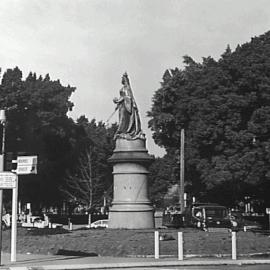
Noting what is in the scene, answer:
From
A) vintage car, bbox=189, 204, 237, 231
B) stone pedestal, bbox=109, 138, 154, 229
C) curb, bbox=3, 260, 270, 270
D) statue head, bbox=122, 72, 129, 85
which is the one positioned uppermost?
statue head, bbox=122, 72, 129, 85

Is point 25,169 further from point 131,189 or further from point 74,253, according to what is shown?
point 131,189

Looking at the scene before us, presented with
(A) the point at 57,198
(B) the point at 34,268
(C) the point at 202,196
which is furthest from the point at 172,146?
(B) the point at 34,268

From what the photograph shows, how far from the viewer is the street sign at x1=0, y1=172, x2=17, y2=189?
1809 centimetres

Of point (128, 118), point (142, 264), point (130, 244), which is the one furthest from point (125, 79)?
point (142, 264)

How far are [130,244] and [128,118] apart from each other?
7452 millimetres

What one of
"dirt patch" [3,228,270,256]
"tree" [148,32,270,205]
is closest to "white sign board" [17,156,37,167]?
"dirt patch" [3,228,270,256]

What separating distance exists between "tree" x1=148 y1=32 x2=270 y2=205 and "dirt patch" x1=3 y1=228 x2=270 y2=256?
17.5 metres

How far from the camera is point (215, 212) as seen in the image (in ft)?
125

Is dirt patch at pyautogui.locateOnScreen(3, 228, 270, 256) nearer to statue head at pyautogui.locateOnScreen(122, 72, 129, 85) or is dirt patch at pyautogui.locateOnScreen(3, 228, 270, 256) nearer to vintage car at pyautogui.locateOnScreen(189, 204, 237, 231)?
statue head at pyautogui.locateOnScreen(122, 72, 129, 85)

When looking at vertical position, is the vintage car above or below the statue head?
below

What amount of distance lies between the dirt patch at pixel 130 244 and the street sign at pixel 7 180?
14.8 feet

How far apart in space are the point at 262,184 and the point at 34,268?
29.4 metres

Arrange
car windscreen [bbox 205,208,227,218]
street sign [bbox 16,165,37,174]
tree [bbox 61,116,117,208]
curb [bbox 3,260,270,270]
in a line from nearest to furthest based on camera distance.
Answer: curb [bbox 3,260,270,270], street sign [bbox 16,165,37,174], car windscreen [bbox 205,208,227,218], tree [bbox 61,116,117,208]

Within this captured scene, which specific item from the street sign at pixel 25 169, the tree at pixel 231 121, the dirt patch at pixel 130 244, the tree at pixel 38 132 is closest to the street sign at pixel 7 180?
the street sign at pixel 25 169
